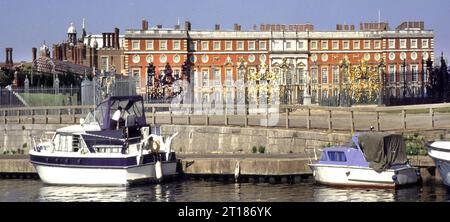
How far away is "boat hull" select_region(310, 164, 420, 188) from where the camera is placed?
2850 cm

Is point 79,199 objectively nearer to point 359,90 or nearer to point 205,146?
point 205,146

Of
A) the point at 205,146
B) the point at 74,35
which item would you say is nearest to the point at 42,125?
the point at 205,146

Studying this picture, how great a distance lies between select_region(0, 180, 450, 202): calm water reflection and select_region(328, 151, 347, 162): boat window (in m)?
1.03

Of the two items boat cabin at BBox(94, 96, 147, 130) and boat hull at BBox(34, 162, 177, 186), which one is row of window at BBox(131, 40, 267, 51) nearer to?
boat cabin at BBox(94, 96, 147, 130)

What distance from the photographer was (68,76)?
3253 inches

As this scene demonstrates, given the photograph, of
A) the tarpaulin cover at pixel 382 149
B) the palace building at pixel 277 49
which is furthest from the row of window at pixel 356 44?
the tarpaulin cover at pixel 382 149

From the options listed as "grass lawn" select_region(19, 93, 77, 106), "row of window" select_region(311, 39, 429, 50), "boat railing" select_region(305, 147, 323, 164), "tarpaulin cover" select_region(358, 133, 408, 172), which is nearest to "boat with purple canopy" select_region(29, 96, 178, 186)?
"boat railing" select_region(305, 147, 323, 164)

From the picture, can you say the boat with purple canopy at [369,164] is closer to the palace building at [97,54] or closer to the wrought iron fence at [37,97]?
the wrought iron fence at [37,97]

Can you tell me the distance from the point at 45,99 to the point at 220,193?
33050 millimetres

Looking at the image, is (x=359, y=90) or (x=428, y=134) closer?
(x=428, y=134)

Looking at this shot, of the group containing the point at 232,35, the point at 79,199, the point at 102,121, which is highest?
the point at 232,35

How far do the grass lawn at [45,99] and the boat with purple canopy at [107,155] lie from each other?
25595 millimetres

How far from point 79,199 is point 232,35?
7425cm

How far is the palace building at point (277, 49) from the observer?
3903 inches
